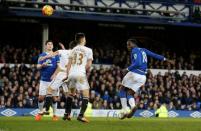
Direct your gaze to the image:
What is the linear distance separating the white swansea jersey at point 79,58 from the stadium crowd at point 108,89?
1145 cm

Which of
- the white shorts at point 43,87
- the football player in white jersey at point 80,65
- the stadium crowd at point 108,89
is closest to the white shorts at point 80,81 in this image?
the football player in white jersey at point 80,65

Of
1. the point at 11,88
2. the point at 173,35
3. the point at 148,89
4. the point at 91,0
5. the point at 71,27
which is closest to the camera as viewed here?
the point at 11,88

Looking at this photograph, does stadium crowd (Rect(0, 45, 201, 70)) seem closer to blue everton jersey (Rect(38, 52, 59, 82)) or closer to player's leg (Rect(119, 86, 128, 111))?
blue everton jersey (Rect(38, 52, 59, 82))

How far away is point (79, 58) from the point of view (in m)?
Answer: 16.2

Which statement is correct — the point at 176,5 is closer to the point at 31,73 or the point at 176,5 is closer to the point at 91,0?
the point at 91,0

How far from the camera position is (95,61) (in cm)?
3462

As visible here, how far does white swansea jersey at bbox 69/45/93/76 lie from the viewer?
1620 cm

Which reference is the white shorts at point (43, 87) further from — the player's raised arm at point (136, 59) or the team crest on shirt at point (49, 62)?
the player's raised arm at point (136, 59)

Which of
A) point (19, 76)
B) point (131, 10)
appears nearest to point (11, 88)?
point (19, 76)

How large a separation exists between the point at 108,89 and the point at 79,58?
14822mm

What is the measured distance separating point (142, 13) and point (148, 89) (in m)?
5.72

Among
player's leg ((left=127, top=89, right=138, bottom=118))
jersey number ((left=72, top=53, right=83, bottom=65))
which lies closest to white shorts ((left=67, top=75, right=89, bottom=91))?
jersey number ((left=72, top=53, right=83, bottom=65))

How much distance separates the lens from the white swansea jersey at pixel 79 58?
53.2ft

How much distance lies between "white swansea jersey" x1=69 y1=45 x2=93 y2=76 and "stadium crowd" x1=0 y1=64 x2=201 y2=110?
37.6 ft
